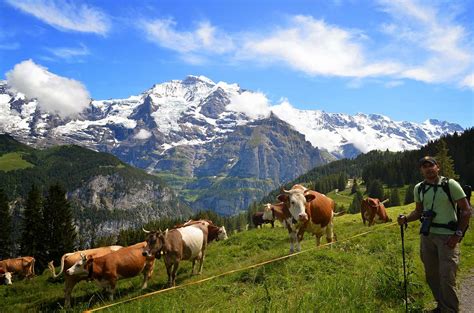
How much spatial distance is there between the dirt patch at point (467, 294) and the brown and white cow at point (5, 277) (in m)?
43.1

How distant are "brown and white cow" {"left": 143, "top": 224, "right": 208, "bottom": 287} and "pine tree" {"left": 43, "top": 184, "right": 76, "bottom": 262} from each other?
56.6 meters

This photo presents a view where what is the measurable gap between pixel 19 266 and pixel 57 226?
26.0 meters

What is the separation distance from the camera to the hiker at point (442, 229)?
9.56 m

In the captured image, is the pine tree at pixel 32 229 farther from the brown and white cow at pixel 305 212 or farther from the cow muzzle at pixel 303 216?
the cow muzzle at pixel 303 216

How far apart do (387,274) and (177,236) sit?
10249 millimetres

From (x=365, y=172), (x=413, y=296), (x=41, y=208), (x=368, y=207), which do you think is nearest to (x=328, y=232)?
(x=413, y=296)

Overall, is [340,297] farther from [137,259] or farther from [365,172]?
[365,172]

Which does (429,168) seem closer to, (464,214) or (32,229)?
(464,214)

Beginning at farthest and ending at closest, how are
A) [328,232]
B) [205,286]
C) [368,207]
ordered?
[368,207]
[328,232]
[205,286]

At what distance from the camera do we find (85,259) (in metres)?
18.5

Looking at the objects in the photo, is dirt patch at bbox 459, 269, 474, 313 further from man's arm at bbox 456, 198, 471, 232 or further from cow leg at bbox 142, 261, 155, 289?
cow leg at bbox 142, 261, 155, 289

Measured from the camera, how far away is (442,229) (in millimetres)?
9875

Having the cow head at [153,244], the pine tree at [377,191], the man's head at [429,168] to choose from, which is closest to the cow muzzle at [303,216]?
the cow head at [153,244]

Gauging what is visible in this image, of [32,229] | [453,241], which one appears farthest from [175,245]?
[32,229]
